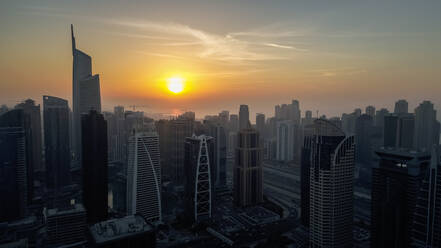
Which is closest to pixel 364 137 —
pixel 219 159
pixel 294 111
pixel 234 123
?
pixel 219 159

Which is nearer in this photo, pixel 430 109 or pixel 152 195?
pixel 152 195

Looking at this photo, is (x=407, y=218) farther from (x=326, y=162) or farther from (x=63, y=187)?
(x=63, y=187)

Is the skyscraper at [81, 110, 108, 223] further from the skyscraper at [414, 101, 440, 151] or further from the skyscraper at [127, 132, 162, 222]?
the skyscraper at [414, 101, 440, 151]

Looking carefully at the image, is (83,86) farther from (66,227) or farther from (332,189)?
(332,189)

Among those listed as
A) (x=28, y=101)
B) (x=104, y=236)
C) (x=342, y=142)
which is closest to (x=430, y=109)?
(x=342, y=142)

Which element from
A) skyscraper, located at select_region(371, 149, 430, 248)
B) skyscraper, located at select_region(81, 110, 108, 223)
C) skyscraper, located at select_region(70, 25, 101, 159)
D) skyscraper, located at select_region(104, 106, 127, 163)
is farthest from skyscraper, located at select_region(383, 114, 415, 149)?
skyscraper, located at select_region(70, 25, 101, 159)
